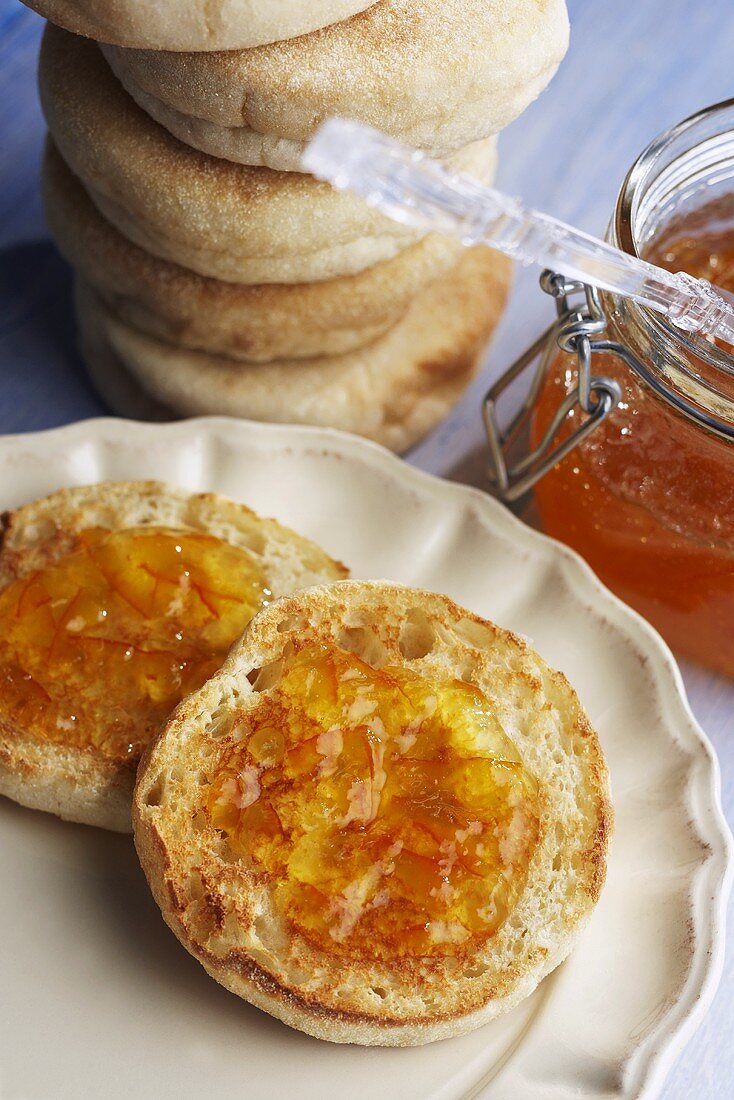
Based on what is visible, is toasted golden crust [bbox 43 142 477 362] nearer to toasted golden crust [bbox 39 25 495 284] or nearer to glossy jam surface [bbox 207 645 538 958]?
toasted golden crust [bbox 39 25 495 284]

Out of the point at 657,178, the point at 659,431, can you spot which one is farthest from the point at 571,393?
the point at 657,178

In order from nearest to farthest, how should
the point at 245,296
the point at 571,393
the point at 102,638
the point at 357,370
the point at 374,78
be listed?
1. the point at 374,78
2. the point at 102,638
3. the point at 571,393
4. the point at 245,296
5. the point at 357,370

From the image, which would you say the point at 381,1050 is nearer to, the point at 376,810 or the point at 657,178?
the point at 376,810

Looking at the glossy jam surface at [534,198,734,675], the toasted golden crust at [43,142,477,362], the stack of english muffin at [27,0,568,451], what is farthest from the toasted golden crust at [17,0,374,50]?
the glossy jam surface at [534,198,734,675]

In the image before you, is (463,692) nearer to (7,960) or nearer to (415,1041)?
(415,1041)

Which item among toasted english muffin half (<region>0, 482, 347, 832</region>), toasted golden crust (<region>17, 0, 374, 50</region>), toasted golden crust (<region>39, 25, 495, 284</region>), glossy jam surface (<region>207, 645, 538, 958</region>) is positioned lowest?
toasted english muffin half (<region>0, 482, 347, 832</region>)

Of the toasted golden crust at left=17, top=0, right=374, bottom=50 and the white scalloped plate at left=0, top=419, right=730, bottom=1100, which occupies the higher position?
the toasted golden crust at left=17, top=0, right=374, bottom=50

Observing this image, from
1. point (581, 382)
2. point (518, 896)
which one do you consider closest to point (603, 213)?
point (581, 382)
